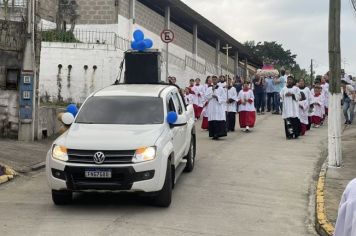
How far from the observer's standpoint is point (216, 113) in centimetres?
1590

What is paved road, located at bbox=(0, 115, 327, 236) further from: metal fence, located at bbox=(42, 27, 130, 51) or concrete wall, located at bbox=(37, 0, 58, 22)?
concrete wall, located at bbox=(37, 0, 58, 22)

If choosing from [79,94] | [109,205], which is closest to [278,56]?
[79,94]

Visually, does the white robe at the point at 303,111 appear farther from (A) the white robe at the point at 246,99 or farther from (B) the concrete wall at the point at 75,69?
(B) the concrete wall at the point at 75,69

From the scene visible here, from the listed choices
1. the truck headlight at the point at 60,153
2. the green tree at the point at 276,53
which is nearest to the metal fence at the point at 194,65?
the truck headlight at the point at 60,153

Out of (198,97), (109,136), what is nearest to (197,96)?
(198,97)

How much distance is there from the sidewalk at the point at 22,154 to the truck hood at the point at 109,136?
3165 millimetres

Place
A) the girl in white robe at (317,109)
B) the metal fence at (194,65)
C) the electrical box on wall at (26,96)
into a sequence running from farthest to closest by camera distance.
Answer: the metal fence at (194,65)
the girl in white robe at (317,109)
the electrical box on wall at (26,96)

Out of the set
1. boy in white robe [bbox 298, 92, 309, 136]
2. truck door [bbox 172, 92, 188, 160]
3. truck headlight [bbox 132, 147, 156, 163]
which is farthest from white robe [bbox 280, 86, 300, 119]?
truck headlight [bbox 132, 147, 156, 163]

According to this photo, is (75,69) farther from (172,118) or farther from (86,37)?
(172,118)

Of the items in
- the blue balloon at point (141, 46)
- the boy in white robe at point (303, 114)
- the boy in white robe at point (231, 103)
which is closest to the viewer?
the blue balloon at point (141, 46)

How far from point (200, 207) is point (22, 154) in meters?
5.79

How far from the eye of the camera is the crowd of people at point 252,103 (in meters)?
16.0

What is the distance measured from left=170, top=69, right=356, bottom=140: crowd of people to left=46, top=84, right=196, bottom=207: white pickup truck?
7101 mm

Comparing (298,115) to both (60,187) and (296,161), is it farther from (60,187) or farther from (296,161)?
(60,187)
